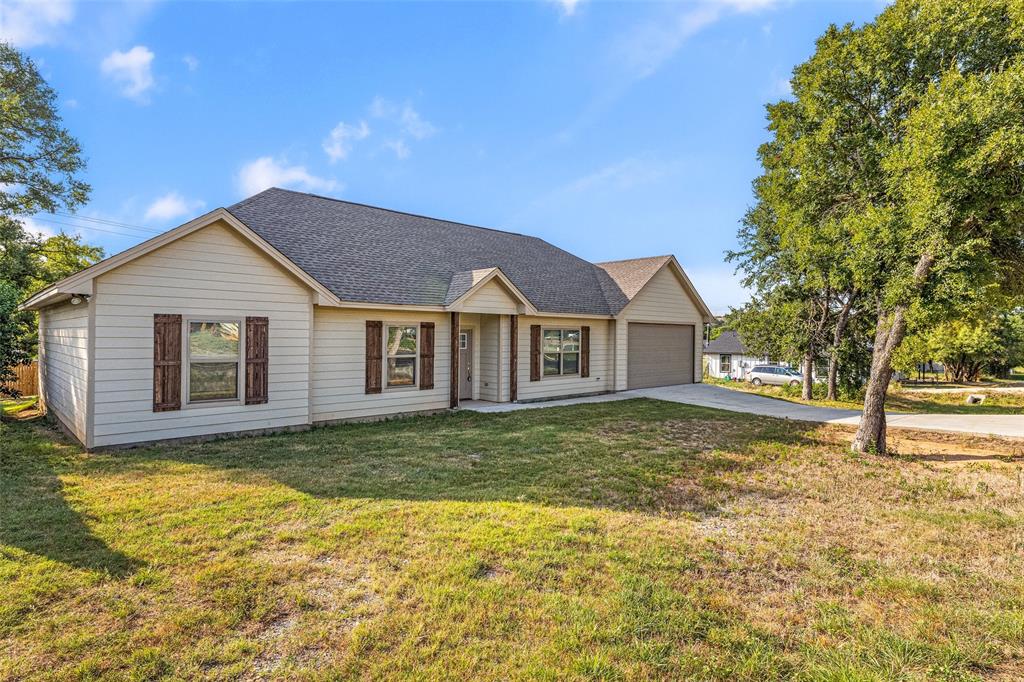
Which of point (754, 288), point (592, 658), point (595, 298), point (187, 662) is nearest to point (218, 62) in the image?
point (595, 298)

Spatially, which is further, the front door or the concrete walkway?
the front door

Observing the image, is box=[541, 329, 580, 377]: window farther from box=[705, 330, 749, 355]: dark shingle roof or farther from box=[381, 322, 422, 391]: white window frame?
box=[705, 330, 749, 355]: dark shingle roof

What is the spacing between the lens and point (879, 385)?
880 centimetres

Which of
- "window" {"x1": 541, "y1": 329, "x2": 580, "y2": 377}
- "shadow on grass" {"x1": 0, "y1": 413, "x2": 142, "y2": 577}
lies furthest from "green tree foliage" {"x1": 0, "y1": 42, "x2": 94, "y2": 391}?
"window" {"x1": 541, "y1": 329, "x2": 580, "y2": 377}

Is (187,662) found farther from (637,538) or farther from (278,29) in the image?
(278,29)

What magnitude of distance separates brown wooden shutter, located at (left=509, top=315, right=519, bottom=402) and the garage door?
209 inches

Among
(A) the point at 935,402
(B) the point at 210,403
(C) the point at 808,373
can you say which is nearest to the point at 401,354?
(B) the point at 210,403

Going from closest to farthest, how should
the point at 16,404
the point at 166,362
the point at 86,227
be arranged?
the point at 166,362
the point at 16,404
the point at 86,227

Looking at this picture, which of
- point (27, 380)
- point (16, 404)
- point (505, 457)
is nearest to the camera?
point (505, 457)

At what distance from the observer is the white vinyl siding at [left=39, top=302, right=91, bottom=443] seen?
27.1 ft

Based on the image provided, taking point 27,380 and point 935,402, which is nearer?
point 27,380

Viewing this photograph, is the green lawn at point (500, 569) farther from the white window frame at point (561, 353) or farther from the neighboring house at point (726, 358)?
the neighboring house at point (726, 358)

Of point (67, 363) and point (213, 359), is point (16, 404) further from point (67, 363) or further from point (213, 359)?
point (213, 359)

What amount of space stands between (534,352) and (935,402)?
1909cm
